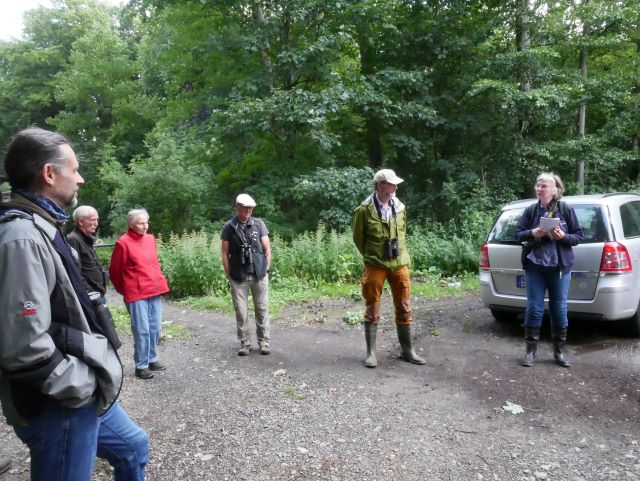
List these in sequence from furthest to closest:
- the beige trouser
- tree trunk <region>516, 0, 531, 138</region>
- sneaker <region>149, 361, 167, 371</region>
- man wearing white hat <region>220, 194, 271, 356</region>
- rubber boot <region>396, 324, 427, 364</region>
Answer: tree trunk <region>516, 0, 531, 138</region>, the beige trouser, man wearing white hat <region>220, 194, 271, 356</region>, sneaker <region>149, 361, 167, 371</region>, rubber boot <region>396, 324, 427, 364</region>

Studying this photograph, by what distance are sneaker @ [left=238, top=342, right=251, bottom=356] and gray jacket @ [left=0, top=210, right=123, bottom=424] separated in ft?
13.6

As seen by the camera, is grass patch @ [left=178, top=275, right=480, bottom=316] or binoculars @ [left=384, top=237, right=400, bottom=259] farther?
grass patch @ [left=178, top=275, right=480, bottom=316]

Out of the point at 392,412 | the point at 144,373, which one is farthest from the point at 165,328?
the point at 392,412

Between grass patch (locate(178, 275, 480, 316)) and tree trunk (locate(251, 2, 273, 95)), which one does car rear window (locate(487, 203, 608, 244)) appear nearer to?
grass patch (locate(178, 275, 480, 316))

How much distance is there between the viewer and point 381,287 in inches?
208

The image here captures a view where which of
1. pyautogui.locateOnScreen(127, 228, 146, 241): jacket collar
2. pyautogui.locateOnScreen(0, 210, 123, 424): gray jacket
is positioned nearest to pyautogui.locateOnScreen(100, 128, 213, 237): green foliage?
pyautogui.locateOnScreen(127, 228, 146, 241): jacket collar

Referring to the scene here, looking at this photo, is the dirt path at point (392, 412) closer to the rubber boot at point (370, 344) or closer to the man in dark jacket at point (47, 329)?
the rubber boot at point (370, 344)

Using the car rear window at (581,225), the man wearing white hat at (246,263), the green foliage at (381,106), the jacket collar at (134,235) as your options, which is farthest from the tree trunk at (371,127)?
the jacket collar at (134,235)

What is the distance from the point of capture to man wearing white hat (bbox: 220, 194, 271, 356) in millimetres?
5883

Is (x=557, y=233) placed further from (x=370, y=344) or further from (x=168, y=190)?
(x=168, y=190)

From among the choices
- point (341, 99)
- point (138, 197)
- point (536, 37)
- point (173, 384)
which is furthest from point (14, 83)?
point (173, 384)

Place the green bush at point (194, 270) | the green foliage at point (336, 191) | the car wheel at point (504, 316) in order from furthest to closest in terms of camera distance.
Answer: the green foliage at point (336, 191) → the green bush at point (194, 270) → the car wheel at point (504, 316)

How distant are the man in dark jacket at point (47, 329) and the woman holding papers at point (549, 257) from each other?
14.4ft

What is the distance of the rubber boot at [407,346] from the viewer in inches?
216
